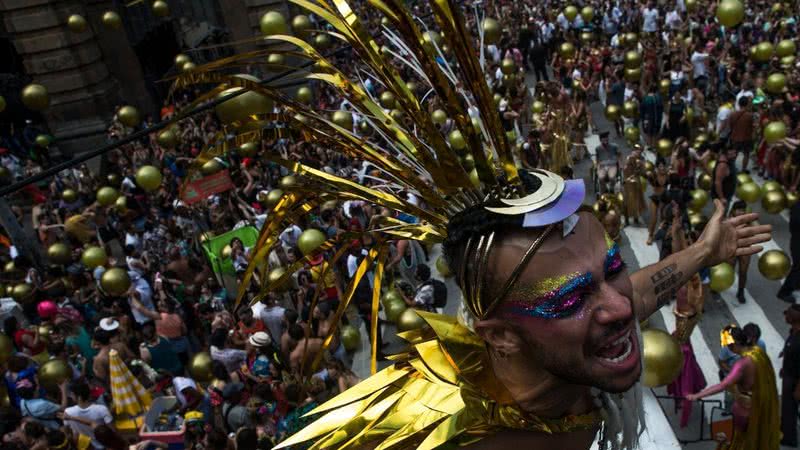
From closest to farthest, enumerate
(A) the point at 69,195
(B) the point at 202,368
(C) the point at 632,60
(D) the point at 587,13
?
(B) the point at 202,368 < (A) the point at 69,195 < (C) the point at 632,60 < (D) the point at 587,13

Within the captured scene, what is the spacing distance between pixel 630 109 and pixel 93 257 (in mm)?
8803

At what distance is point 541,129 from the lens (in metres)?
10.7

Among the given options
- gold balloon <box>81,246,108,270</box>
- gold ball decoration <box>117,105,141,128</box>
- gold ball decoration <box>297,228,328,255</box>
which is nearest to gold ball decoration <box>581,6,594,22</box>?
gold ball decoration <box>117,105,141,128</box>

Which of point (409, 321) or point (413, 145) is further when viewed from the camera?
point (409, 321)

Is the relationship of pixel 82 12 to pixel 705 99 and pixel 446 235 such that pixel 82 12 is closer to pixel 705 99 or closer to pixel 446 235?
pixel 705 99

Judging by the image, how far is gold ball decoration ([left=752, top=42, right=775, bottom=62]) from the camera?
36.4ft

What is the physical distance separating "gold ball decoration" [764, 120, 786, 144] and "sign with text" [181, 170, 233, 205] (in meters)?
7.29

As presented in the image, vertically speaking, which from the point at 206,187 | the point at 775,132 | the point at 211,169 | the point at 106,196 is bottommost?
the point at 775,132

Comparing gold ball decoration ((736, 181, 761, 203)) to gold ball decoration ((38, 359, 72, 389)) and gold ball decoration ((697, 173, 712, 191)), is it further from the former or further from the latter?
gold ball decoration ((38, 359, 72, 389))

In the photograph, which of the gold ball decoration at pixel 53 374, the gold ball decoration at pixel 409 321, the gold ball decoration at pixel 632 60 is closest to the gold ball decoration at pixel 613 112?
the gold ball decoration at pixel 632 60

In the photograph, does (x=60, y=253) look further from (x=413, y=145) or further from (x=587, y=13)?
(x=587, y=13)

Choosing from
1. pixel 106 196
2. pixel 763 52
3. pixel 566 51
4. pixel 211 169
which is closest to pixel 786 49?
pixel 763 52

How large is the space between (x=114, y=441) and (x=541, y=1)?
17.3 meters

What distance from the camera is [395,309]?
21.3 feet
